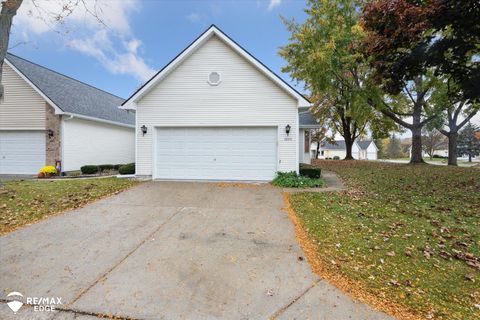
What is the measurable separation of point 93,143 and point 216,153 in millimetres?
9215

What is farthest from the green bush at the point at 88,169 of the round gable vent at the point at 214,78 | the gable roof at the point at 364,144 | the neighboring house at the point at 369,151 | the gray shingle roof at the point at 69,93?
the gable roof at the point at 364,144

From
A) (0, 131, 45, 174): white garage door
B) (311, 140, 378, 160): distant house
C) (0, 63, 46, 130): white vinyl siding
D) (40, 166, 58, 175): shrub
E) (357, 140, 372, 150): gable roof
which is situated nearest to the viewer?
(40, 166, 58, 175): shrub

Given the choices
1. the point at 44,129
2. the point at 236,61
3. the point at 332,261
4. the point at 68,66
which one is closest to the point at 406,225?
the point at 332,261

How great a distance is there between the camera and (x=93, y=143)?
15156 mm

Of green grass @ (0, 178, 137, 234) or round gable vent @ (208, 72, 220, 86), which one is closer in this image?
Result: green grass @ (0, 178, 137, 234)

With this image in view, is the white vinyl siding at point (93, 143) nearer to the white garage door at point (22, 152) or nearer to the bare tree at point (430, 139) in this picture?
the white garage door at point (22, 152)

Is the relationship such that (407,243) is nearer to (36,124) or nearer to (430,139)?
(36,124)

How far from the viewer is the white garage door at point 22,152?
43.1ft

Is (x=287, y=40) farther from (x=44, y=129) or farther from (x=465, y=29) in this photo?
(x=44, y=129)

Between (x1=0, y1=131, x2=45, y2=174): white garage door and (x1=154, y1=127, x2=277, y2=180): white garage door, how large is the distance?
7.36 meters

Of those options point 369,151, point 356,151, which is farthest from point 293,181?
point 356,151

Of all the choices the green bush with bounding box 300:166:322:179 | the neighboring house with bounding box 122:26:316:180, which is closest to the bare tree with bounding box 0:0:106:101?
the neighboring house with bounding box 122:26:316:180

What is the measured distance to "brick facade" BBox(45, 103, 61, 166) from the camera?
12828 millimetres

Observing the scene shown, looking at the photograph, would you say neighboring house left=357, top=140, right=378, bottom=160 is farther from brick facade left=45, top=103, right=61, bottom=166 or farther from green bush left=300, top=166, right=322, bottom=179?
brick facade left=45, top=103, right=61, bottom=166
